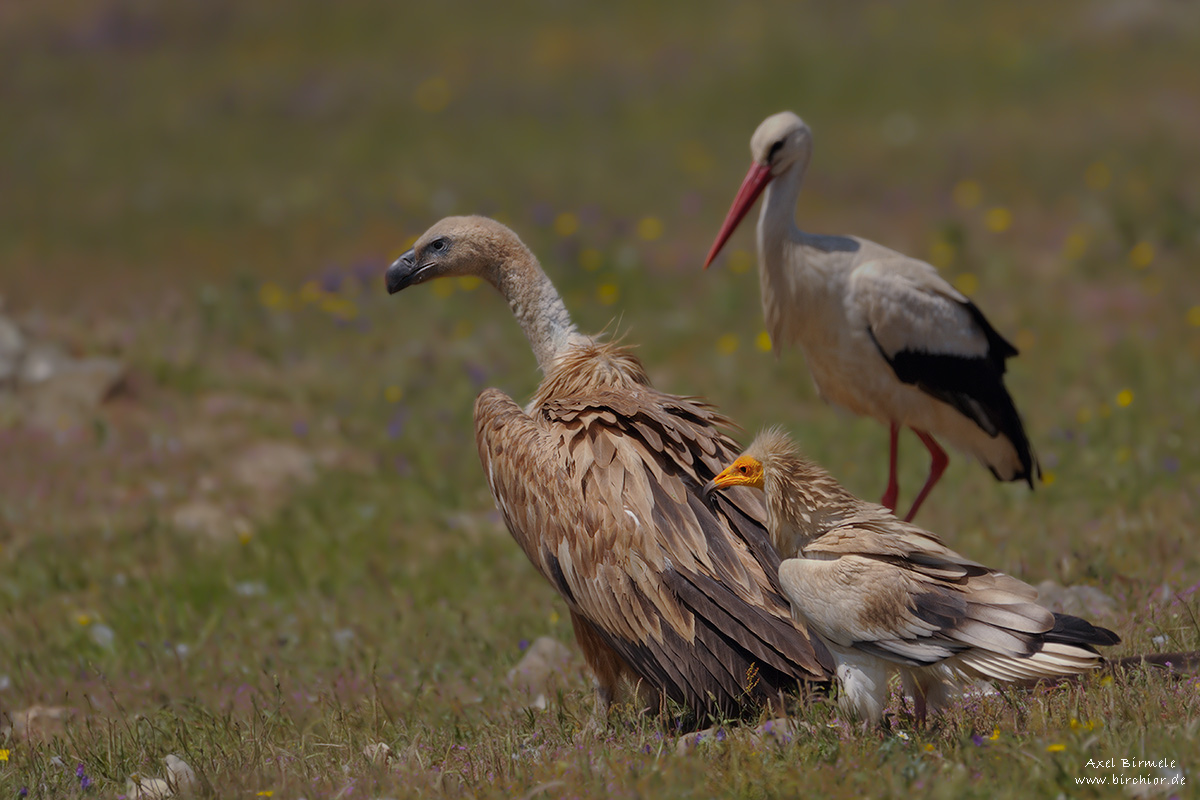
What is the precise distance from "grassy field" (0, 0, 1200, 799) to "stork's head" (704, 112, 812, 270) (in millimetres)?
2126

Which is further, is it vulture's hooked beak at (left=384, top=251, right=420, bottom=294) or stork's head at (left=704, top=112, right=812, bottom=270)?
stork's head at (left=704, top=112, right=812, bottom=270)

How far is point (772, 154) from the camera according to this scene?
18.8ft

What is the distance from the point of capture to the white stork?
5.60 meters

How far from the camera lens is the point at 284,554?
Result: 22.4 ft

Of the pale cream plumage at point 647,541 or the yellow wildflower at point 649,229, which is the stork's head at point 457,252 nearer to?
the pale cream plumage at point 647,541

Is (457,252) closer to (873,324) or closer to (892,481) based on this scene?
(873,324)

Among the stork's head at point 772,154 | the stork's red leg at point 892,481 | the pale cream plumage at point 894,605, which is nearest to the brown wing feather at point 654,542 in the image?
the pale cream plumage at point 894,605

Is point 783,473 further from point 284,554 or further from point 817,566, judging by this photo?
point 284,554

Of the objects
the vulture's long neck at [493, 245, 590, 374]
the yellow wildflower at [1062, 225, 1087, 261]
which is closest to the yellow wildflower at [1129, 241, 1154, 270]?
the yellow wildflower at [1062, 225, 1087, 261]

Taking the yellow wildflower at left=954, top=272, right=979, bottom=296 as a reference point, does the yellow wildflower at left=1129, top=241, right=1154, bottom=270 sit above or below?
→ above

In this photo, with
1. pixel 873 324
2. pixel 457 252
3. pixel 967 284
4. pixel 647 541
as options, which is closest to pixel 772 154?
pixel 873 324

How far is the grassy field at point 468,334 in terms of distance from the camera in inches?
158

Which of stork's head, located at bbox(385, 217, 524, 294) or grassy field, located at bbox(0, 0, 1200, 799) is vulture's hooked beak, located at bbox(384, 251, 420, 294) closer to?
stork's head, located at bbox(385, 217, 524, 294)

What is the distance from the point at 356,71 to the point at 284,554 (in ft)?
44.5
